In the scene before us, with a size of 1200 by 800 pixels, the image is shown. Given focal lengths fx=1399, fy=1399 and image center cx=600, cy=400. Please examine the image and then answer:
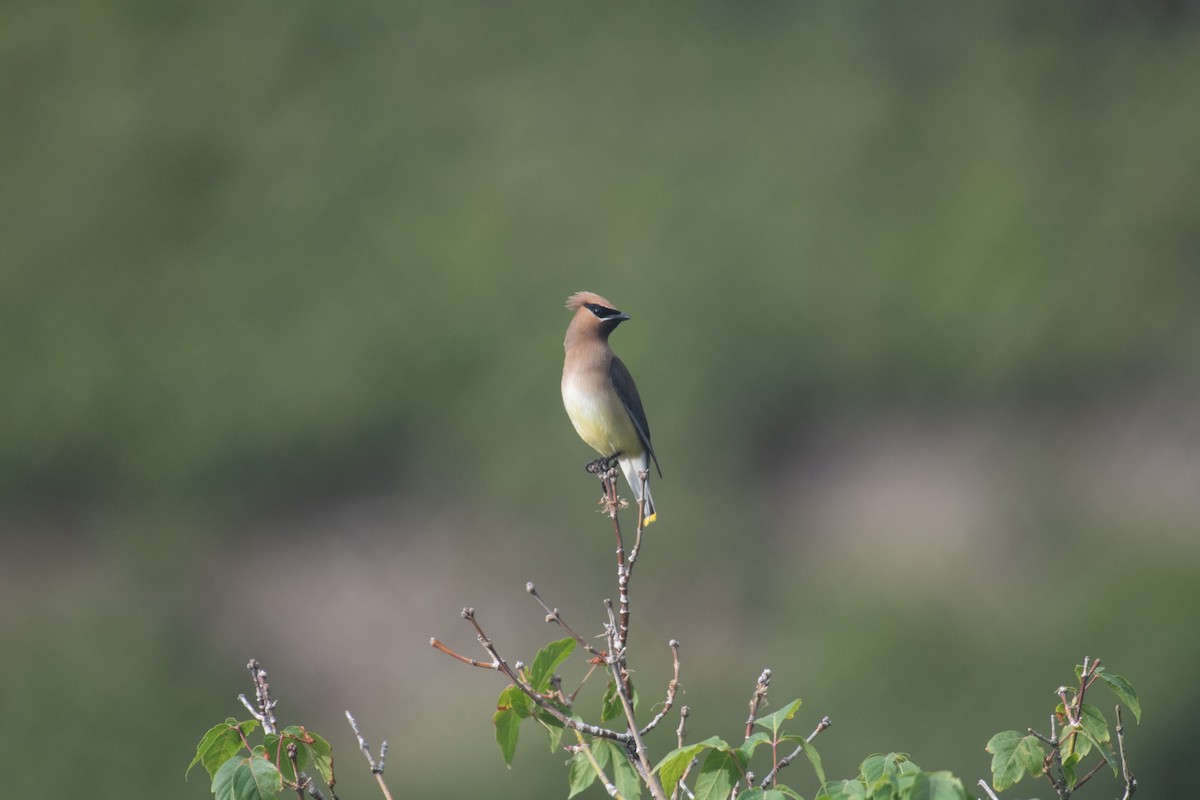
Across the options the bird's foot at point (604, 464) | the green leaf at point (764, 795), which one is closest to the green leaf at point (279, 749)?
the green leaf at point (764, 795)

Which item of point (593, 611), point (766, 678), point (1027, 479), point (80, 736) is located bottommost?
point (80, 736)

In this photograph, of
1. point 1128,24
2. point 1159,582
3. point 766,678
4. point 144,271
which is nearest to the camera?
point 766,678

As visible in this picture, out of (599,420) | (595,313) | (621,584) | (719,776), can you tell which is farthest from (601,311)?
(719,776)

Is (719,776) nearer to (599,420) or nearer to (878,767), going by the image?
(878,767)

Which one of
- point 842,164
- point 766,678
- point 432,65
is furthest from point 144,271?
point 766,678

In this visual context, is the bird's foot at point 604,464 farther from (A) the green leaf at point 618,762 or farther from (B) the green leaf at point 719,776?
(B) the green leaf at point 719,776

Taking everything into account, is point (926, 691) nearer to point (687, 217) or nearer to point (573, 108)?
point (687, 217)

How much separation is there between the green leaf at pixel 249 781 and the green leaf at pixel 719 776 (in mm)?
661

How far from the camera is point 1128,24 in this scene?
9391 millimetres

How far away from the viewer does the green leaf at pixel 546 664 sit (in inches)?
94.3

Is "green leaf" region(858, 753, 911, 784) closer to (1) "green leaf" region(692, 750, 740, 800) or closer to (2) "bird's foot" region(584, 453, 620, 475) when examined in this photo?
(1) "green leaf" region(692, 750, 740, 800)

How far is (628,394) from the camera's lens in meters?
4.22

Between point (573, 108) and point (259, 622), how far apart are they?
3782 mm

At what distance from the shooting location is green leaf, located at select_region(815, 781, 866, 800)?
1967 mm
